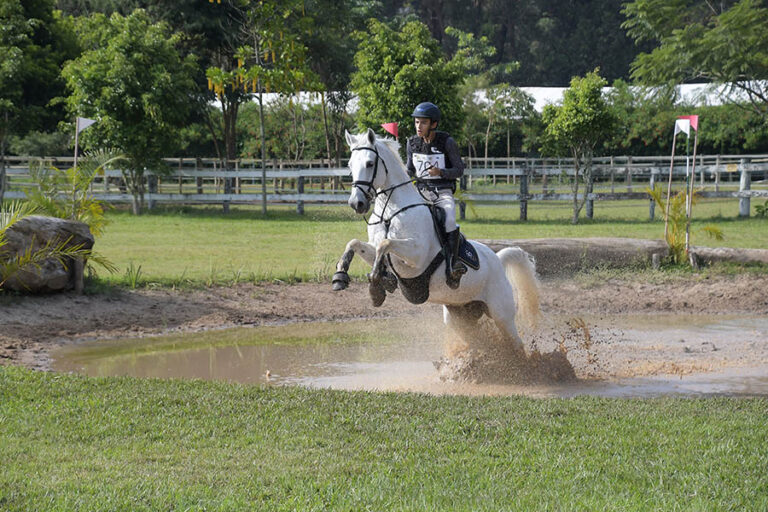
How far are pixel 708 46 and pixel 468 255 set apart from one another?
18.6 meters

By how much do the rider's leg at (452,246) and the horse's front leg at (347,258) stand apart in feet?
2.38

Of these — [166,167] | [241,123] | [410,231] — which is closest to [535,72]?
[241,123]

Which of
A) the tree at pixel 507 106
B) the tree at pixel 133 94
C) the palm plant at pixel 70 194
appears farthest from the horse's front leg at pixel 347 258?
the tree at pixel 507 106

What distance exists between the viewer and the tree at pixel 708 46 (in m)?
23.2

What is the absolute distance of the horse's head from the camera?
691cm

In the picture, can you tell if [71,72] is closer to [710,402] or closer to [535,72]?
[710,402]

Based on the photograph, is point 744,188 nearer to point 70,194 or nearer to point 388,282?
point 70,194

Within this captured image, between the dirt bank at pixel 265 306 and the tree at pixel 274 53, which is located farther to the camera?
the tree at pixel 274 53

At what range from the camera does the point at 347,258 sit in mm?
7266

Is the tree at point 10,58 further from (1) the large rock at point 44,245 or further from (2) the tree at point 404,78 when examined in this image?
(1) the large rock at point 44,245

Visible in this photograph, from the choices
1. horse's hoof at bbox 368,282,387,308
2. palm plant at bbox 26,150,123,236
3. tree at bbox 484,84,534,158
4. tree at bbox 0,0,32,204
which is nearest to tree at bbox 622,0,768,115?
tree at bbox 484,84,534,158

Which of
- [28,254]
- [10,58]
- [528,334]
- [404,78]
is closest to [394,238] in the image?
[528,334]

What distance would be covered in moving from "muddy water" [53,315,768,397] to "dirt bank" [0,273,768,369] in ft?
1.56

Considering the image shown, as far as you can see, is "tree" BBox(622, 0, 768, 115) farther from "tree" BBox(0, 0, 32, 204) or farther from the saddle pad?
the saddle pad
